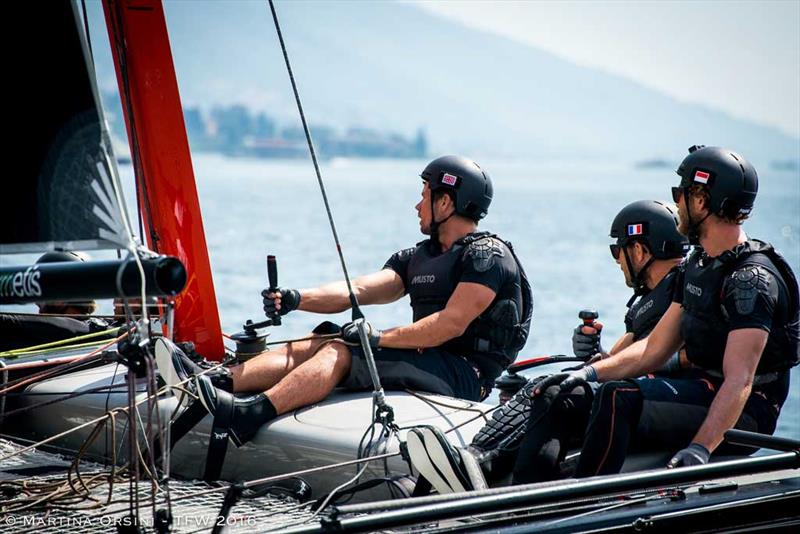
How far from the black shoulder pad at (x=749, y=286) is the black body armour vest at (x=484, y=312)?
5.11ft

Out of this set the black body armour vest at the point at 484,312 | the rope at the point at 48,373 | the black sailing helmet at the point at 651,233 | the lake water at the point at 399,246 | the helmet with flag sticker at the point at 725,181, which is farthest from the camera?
the lake water at the point at 399,246

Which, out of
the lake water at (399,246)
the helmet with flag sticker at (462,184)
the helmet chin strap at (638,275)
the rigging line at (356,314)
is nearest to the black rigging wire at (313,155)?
the rigging line at (356,314)

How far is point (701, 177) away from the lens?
4.49m

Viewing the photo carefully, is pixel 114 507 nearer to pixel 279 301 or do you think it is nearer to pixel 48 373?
pixel 279 301

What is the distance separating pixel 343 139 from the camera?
123 m

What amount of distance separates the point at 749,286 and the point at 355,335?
1890mm

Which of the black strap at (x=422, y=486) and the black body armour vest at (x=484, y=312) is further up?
the black body armour vest at (x=484, y=312)

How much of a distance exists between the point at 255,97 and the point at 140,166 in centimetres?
18589

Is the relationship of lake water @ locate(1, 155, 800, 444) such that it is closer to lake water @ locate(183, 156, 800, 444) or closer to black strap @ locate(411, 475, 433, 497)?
lake water @ locate(183, 156, 800, 444)

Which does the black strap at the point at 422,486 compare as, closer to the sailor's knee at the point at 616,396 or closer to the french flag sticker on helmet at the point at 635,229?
the sailor's knee at the point at 616,396

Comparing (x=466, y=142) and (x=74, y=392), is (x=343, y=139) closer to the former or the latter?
(x=466, y=142)

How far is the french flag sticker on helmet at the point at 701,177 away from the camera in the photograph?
4473 millimetres

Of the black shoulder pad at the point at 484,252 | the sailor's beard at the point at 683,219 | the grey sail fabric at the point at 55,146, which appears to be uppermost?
the grey sail fabric at the point at 55,146

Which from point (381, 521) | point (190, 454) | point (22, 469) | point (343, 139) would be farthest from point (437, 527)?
point (343, 139)
